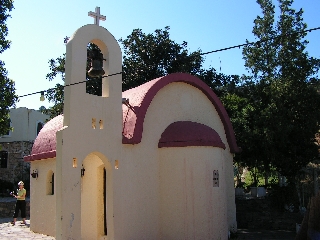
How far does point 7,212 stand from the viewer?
1811cm

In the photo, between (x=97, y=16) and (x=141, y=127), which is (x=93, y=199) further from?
(x=97, y=16)

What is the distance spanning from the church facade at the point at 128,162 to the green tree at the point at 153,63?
782 cm

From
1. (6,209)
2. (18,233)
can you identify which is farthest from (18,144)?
(18,233)

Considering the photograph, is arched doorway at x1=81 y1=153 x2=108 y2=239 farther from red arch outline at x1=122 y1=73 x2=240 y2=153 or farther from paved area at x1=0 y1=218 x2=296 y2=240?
red arch outline at x1=122 y1=73 x2=240 y2=153

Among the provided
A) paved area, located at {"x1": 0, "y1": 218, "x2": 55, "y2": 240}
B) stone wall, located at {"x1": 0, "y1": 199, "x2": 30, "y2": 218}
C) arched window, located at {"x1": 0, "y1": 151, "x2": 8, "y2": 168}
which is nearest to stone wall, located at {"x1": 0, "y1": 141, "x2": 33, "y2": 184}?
arched window, located at {"x1": 0, "y1": 151, "x2": 8, "y2": 168}

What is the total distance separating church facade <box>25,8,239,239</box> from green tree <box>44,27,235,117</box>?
25.6ft

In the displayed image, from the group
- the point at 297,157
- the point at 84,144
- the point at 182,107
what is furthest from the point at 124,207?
the point at 297,157

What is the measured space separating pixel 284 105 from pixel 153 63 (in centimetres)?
808

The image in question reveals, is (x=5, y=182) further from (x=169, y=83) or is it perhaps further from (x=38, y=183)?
(x=169, y=83)

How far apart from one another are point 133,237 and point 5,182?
18.2 metres

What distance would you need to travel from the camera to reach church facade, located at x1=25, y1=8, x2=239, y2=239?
8.34m

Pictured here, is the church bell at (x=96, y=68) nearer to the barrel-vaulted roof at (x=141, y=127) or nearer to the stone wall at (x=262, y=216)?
the barrel-vaulted roof at (x=141, y=127)

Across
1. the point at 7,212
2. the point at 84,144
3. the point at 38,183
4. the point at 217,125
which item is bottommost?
the point at 7,212

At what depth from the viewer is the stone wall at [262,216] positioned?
43.5ft
